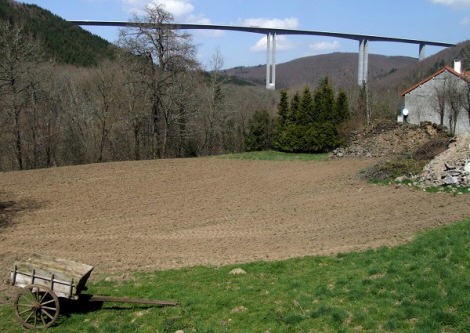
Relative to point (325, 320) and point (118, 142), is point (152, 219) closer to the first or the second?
point (325, 320)

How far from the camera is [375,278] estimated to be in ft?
25.3

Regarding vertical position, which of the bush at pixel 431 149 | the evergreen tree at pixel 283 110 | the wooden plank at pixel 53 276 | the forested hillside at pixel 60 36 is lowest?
the wooden plank at pixel 53 276

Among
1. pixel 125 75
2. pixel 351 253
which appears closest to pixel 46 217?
pixel 351 253

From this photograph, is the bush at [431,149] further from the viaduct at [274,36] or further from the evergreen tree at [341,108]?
the viaduct at [274,36]

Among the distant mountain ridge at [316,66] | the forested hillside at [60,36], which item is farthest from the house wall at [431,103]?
the distant mountain ridge at [316,66]

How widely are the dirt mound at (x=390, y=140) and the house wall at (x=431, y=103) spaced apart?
449 centimetres

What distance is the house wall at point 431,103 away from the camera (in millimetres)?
31188

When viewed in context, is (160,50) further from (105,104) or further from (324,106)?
(324,106)

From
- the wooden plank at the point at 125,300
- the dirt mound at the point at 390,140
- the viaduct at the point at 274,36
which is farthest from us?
the viaduct at the point at 274,36

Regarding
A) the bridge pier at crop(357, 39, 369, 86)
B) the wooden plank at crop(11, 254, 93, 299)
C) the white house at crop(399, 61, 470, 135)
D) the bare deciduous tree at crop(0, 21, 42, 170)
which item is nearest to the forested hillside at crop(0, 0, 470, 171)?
the bare deciduous tree at crop(0, 21, 42, 170)

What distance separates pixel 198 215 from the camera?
587 inches

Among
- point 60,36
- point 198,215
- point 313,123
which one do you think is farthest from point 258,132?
point 60,36

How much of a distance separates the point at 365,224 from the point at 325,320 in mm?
6845

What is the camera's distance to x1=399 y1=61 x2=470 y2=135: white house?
1186 inches
